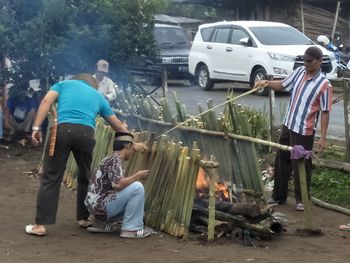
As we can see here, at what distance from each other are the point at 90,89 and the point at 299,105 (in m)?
2.23

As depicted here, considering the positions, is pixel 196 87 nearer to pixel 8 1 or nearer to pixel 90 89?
pixel 8 1

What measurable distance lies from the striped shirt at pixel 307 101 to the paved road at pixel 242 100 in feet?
10.1

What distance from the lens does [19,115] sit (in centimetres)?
1152

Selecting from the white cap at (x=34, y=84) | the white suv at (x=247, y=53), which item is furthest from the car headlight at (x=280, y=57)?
the white cap at (x=34, y=84)

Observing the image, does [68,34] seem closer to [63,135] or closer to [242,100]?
[63,135]

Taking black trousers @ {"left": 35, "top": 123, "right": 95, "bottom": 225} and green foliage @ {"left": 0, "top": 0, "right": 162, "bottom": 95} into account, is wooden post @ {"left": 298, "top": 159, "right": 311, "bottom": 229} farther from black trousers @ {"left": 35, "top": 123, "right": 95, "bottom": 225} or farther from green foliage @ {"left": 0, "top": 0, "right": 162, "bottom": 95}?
green foliage @ {"left": 0, "top": 0, "right": 162, "bottom": 95}

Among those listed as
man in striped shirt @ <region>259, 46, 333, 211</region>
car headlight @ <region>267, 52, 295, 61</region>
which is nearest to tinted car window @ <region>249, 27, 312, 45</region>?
car headlight @ <region>267, 52, 295, 61</region>

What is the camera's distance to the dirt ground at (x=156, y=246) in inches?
227

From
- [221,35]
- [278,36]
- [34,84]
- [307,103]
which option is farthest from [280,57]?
[307,103]

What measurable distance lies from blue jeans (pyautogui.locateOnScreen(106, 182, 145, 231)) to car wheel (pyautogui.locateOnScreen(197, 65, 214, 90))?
13144 millimetres

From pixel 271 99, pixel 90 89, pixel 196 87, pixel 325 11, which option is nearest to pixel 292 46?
pixel 196 87

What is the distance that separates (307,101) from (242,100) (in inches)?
340

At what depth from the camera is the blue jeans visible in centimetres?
632

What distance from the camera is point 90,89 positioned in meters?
6.61
